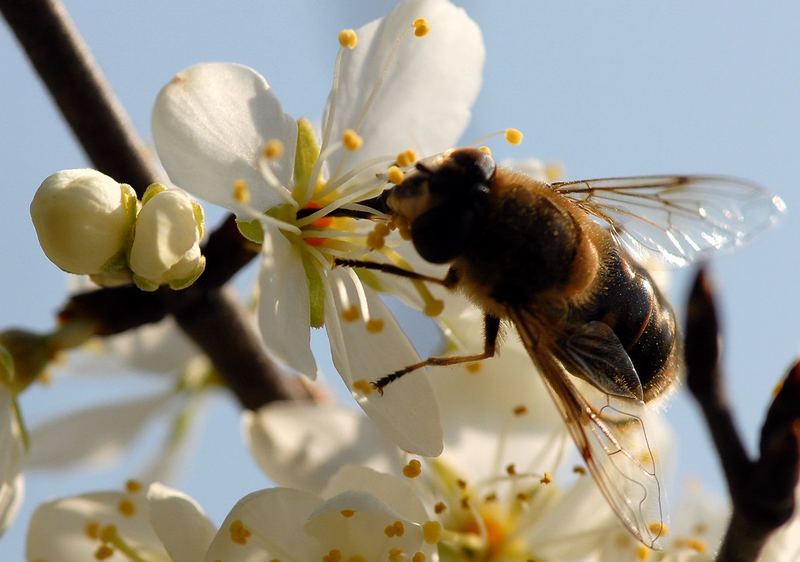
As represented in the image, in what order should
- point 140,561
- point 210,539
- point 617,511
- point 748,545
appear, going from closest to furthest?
point 748,545
point 617,511
point 210,539
point 140,561

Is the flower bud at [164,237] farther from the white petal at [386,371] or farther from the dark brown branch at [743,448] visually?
the dark brown branch at [743,448]

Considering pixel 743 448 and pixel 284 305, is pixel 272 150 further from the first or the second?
pixel 743 448

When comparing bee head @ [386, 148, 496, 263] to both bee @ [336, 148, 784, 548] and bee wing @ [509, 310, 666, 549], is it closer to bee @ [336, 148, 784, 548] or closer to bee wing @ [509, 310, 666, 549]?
bee @ [336, 148, 784, 548]

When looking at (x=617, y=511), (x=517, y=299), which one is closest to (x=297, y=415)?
(x=517, y=299)

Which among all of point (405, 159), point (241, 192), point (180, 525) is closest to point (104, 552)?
point (180, 525)

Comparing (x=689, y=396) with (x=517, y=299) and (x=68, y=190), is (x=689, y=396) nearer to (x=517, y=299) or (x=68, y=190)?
(x=517, y=299)

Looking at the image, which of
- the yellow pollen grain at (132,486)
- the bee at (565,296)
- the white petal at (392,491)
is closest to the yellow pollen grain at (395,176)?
the bee at (565,296)

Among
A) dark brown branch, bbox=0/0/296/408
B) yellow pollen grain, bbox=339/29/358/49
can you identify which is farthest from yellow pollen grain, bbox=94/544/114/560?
yellow pollen grain, bbox=339/29/358/49
